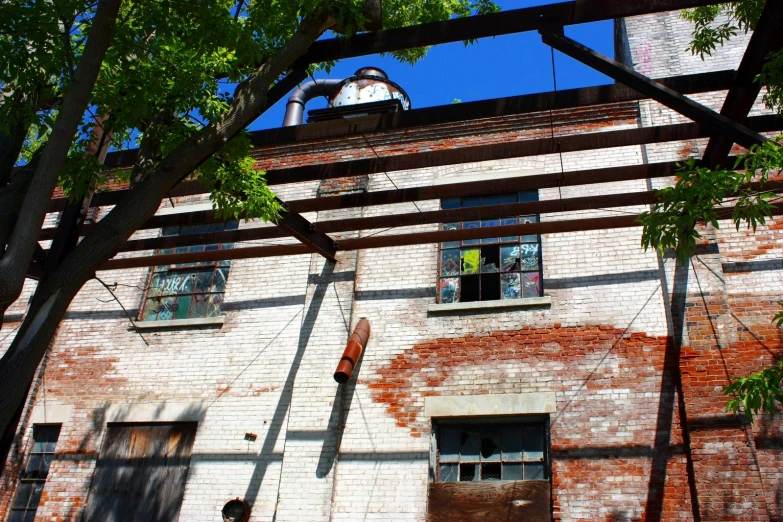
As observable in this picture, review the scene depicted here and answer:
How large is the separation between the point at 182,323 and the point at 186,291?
749 mm

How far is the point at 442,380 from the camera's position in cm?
905

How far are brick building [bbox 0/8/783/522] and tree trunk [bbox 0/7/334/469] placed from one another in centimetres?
113

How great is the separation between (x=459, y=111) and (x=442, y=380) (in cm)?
371


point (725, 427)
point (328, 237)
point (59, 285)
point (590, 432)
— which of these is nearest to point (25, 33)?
point (59, 285)

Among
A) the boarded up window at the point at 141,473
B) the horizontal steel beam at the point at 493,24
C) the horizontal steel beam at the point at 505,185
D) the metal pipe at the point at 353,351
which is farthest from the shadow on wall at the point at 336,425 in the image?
the horizontal steel beam at the point at 493,24

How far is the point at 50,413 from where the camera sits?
10.4m

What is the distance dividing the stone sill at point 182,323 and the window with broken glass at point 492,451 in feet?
11.7

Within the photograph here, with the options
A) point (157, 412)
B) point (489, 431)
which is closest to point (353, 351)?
point (489, 431)

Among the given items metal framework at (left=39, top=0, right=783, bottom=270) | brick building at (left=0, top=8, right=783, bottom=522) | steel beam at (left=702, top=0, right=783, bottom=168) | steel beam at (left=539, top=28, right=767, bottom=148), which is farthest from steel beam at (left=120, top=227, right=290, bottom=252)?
steel beam at (left=702, top=0, right=783, bottom=168)

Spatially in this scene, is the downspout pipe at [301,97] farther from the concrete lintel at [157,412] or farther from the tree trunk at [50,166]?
the tree trunk at [50,166]

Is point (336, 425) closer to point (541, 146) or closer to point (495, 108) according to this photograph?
point (541, 146)

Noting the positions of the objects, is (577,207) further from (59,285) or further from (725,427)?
(59,285)

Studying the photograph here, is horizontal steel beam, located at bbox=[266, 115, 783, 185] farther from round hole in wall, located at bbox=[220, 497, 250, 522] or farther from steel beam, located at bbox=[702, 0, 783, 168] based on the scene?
round hole in wall, located at bbox=[220, 497, 250, 522]

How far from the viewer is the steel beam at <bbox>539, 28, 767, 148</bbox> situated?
618cm
